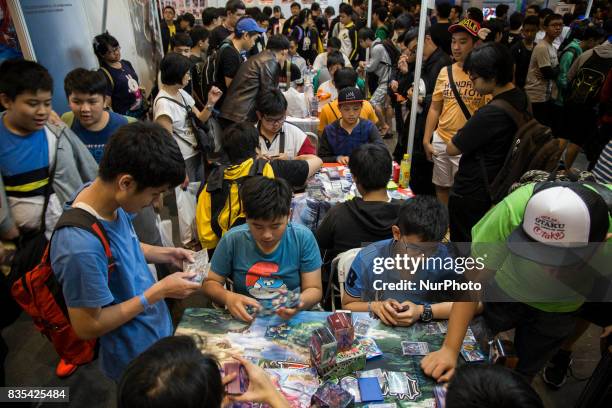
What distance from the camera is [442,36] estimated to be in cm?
450

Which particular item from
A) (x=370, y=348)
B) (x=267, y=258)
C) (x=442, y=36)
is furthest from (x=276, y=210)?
(x=442, y=36)

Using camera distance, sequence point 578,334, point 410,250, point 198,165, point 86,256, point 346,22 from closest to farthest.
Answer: point 86,256, point 410,250, point 578,334, point 198,165, point 346,22

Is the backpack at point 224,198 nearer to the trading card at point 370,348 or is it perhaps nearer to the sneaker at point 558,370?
the trading card at point 370,348

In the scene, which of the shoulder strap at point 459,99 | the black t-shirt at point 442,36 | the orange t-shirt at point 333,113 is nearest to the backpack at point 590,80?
the black t-shirt at point 442,36

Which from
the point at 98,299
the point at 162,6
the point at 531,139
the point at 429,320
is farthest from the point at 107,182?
the point at 162,6

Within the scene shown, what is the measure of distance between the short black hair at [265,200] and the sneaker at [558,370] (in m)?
2.02

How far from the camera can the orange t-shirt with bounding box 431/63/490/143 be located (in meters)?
3.35

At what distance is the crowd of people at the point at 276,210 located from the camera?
132 centimetres

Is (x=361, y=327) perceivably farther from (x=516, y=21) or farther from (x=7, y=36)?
(x=516, y=21)

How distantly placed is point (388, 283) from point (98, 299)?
124cm

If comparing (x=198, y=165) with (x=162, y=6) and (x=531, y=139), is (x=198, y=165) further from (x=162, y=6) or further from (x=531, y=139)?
(x=162, y=6)

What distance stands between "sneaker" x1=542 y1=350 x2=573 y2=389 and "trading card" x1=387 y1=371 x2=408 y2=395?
62.8 inches

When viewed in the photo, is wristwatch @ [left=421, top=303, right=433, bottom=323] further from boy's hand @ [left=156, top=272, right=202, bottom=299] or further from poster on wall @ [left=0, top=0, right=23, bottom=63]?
poster on wall @ [left=0, top=0, right=23, bottom=63]

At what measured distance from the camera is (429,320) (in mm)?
1710
